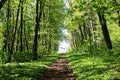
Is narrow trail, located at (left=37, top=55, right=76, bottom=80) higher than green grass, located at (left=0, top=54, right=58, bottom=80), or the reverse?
green grass, located at (left=0, top=54, right=58, bottom=80)

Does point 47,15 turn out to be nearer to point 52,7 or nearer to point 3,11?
point 52,7

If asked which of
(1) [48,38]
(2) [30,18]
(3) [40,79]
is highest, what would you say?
(2) [30,18]

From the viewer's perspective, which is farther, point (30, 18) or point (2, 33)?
point (30, 18)

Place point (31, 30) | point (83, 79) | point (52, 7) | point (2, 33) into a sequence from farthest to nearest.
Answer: point (31, 30) < point (52, 7) < point (2, 33) < point (83, 79)

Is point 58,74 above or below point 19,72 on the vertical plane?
below

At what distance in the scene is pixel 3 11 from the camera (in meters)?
45.4

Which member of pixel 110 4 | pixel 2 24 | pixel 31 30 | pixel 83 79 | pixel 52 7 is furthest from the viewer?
pixel 31 30

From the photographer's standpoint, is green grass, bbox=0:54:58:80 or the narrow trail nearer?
green grass, bbox=0:54:58:80

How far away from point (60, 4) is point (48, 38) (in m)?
8.04

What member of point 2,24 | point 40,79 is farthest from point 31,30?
point 40,79

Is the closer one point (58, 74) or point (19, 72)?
point (19, 72)

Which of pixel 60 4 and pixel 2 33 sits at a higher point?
pixel 60 4

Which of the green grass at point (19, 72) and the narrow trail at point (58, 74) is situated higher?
the green grass at point (19, 72)

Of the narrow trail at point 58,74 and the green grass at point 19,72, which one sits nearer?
the green grass at point 19,72
